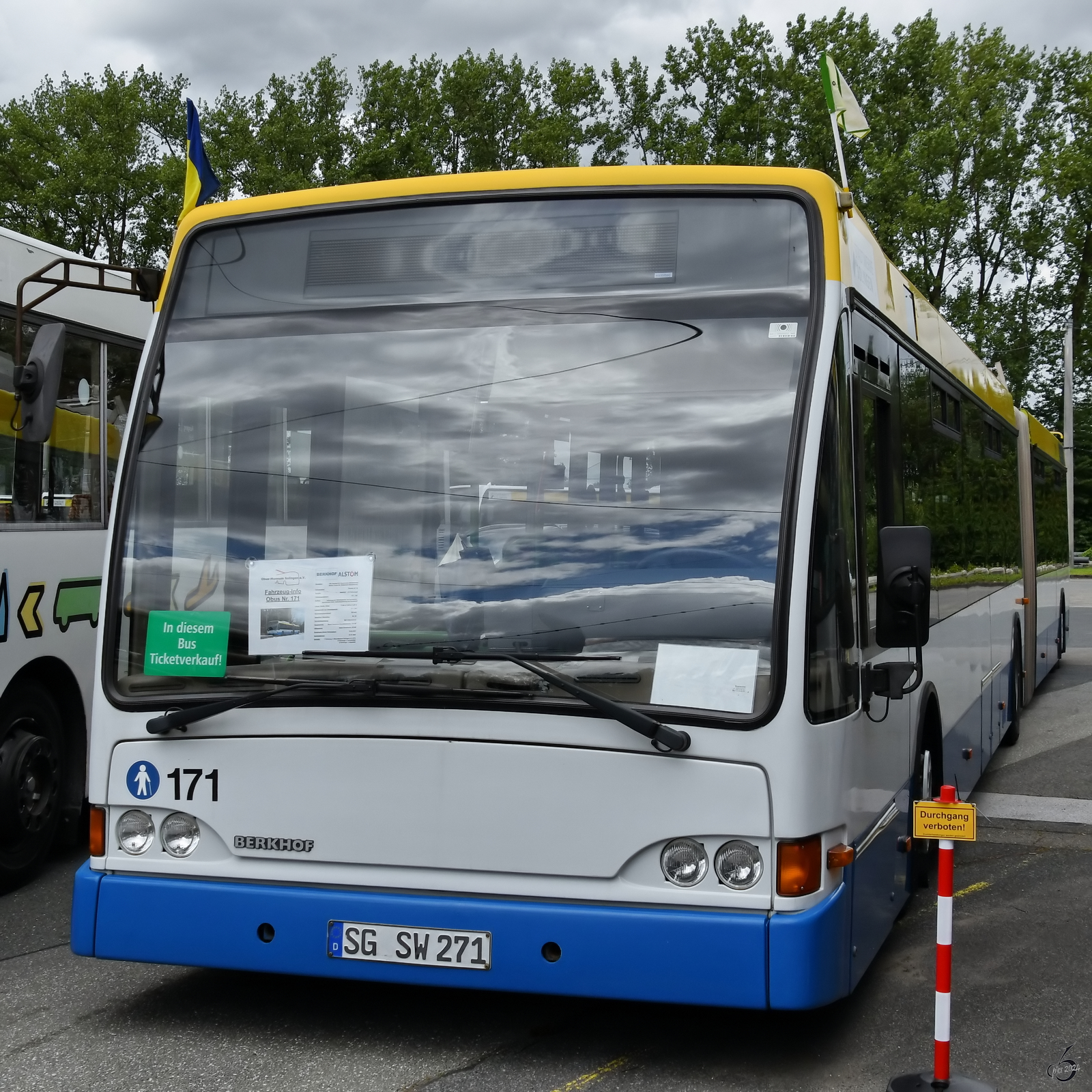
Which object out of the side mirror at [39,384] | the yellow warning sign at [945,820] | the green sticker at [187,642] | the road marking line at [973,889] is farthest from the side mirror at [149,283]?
the road marking line at [973,889]

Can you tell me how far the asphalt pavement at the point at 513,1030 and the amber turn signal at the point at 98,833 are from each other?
0.65 metres

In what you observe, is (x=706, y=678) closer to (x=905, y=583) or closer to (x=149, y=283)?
(x=905, y=583)

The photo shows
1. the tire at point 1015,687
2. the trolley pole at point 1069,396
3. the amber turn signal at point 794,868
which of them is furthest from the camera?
the trolley pole at point 1069,396

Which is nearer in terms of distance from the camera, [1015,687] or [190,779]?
[190,779]

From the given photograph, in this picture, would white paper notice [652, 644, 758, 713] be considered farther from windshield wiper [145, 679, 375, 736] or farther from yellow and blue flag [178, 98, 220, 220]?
yellow and blue flag [178, 98, 220, 220]

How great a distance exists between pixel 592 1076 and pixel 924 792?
2.53m

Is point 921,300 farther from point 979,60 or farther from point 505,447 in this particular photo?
point 979,60

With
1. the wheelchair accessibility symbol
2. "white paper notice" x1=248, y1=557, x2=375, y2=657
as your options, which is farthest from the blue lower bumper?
"white paper notice" x1=248, y1=557, x2=375, y2=657

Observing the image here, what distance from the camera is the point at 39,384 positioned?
566 centimetres

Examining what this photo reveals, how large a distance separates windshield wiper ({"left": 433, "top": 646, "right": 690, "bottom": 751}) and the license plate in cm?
78

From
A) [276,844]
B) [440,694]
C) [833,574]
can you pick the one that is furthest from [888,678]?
[276,844]

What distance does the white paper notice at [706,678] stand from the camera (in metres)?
4.15

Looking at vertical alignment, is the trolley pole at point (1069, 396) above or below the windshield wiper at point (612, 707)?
above

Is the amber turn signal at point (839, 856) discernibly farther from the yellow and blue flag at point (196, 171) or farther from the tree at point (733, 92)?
the tree at point (733, 92)
